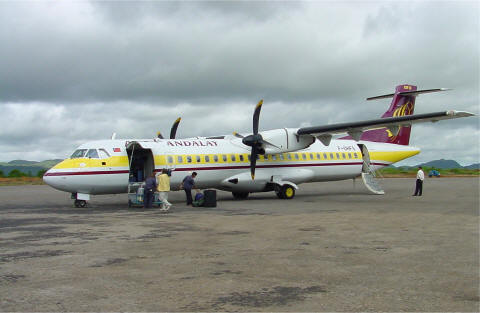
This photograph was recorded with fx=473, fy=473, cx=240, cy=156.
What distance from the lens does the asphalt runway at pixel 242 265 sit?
5.59 meters

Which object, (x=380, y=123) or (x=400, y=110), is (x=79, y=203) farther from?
(x=400, y=110)

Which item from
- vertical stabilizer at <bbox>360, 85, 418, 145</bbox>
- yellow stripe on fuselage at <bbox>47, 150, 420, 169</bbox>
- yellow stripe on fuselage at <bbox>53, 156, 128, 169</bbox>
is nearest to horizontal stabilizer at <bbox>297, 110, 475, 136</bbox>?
yellow stripe on fuselage at <bbox>47, 150, 420, 169</bbox>

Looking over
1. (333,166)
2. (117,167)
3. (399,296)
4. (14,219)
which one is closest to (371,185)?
(333,166)

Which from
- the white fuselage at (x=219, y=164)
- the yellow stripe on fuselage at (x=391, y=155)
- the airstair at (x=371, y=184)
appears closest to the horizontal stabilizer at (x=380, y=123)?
the white fuselage at (x=219, y=164)

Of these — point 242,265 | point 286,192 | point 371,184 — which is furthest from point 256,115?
point 242,265

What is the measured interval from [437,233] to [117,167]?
13.8m

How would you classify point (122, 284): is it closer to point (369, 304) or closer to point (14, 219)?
point (369, 304)

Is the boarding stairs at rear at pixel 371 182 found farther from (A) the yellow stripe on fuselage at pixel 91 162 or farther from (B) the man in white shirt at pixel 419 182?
(A) the yellow stripe on fuselage at pixel 91 162

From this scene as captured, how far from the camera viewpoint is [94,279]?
6707mm

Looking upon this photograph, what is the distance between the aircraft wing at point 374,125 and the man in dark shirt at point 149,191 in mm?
8019

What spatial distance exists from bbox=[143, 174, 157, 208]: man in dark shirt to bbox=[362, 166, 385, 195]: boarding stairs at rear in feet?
40.8

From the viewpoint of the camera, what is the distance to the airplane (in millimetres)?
20016

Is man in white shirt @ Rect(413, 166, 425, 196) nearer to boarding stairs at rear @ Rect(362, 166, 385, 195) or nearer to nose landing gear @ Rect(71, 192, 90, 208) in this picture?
boarding stairs at rear @ Rect(362, 166, 385, 195)

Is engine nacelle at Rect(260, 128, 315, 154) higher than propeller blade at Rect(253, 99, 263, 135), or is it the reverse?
propeller blade at Rect(253, 99, 263, 135)
